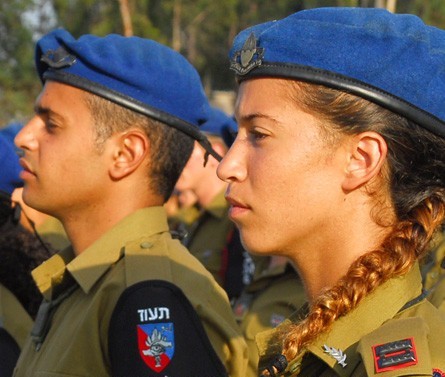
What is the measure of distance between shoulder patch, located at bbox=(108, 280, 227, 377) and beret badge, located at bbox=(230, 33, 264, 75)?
824 millimetres

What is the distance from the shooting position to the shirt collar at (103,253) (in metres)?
3.12

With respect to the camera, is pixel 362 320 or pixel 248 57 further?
pixel 248 57

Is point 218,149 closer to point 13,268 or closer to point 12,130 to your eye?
point 12,130

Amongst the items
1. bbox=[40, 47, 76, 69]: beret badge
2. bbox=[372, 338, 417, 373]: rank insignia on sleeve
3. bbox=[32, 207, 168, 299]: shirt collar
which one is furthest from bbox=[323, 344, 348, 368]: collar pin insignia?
bbox=[40, 47, 76, 69]: beret badge

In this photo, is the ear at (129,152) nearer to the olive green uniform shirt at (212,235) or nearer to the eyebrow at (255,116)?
the eyebrow at (255,116)

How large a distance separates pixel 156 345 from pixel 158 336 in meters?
0.03

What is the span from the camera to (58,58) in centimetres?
343

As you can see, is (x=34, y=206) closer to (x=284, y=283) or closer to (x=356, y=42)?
(x=356, y=42)

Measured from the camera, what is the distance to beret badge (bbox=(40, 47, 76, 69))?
11.1ft

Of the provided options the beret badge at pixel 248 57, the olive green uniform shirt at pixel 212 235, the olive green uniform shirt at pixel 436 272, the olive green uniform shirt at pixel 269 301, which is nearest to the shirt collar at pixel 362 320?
the beret badge at pixel 248 57

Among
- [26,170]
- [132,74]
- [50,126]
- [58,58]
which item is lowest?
[26,170]

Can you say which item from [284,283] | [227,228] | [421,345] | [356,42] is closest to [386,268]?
[421,345]

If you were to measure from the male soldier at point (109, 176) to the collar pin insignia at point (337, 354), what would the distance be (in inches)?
35.4

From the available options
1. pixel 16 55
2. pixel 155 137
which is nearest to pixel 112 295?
pixel 155 137
